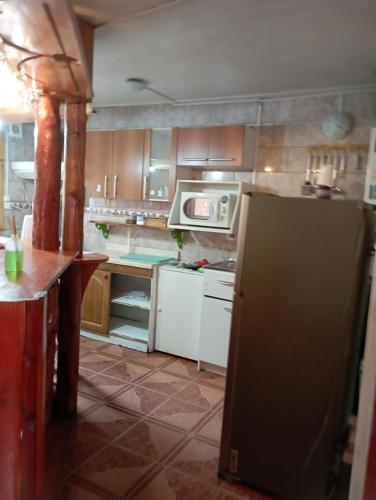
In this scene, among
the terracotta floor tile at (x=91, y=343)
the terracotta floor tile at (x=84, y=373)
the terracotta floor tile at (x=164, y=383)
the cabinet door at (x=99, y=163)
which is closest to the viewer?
the terracotta floor tile at (x=164, y=383)

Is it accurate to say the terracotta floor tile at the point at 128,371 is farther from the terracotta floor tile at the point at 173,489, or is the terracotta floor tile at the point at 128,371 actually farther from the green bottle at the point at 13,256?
the green bottle at the point at 13,256

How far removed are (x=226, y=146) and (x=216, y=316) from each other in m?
1.55

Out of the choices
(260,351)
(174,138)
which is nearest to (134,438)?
(260,351)

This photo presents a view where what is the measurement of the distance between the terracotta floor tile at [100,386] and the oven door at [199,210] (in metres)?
1.57

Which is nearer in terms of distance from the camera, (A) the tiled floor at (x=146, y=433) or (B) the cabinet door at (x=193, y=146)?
(A) the tiled floor at (x=146, y=433)

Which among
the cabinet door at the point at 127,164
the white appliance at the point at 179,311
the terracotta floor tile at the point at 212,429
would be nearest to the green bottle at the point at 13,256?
the terracotta floor tile at the point at 212,429

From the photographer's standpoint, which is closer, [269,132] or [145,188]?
[269,132]

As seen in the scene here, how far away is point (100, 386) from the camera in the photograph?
3158mm

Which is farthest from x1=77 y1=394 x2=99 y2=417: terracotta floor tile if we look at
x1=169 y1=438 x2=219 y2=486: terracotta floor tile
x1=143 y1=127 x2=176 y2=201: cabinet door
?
x1=143 y1=127 x2=176 y2=201: cabinet door

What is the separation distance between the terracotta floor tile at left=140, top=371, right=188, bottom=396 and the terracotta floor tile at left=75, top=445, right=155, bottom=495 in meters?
0.83

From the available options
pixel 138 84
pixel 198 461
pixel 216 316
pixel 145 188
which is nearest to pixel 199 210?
pixel 145 188

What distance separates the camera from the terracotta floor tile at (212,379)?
3.37m

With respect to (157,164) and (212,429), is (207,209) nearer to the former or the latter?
(157,164)

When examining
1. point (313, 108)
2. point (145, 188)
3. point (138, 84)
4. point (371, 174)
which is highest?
point (138, 84)
